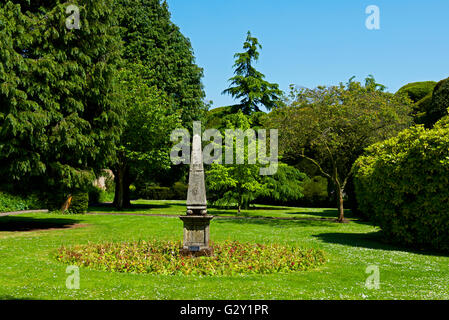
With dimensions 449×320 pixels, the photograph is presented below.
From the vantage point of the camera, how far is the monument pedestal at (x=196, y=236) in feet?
33.2

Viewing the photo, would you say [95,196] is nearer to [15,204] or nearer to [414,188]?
[15,204]

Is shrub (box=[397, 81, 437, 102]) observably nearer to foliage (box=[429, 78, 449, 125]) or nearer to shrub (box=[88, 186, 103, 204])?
foliage (box=[429, 78, 449, 125])

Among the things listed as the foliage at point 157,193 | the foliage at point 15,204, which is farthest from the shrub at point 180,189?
the foliage at point 15,204

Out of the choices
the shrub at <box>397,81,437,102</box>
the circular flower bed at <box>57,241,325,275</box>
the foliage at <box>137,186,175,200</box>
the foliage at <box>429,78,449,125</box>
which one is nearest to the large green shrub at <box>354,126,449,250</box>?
the circular flower bed at <box>57,241,325,275</box>

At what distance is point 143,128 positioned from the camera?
2692cm

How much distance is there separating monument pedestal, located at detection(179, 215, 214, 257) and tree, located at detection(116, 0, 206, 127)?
20490mm

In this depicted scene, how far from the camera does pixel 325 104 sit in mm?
19922

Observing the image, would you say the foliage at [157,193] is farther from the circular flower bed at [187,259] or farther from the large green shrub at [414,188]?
the large green shrub at [414,188]

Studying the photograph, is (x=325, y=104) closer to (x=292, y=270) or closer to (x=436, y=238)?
(x=436, y=238)

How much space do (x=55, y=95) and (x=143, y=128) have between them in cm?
1153

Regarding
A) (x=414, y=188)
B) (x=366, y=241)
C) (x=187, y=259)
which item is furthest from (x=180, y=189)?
(x=187, y=259)

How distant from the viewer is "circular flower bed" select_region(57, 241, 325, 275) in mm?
8703

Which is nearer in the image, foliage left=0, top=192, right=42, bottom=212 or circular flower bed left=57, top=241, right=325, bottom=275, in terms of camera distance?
circular flower bed left=57, top=241, right=325, bottom=275

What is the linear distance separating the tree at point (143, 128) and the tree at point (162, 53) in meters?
1.75
